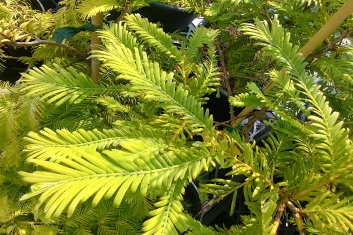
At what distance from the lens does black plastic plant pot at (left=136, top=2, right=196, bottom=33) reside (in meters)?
1.26

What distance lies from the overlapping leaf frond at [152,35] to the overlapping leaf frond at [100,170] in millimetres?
237

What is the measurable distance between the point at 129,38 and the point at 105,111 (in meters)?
0.23

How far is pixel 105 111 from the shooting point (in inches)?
28.5

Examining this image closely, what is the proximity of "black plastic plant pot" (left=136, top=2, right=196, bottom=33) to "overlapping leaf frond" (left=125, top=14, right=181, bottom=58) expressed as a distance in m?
0.70

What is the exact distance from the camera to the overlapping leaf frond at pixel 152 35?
23.0 inches

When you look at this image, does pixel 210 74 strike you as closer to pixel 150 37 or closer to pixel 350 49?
pixel 150 37

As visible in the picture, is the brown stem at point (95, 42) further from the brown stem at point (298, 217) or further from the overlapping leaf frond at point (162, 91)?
the brown stem at point (298, 217)

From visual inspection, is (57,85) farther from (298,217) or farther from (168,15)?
(168,15)

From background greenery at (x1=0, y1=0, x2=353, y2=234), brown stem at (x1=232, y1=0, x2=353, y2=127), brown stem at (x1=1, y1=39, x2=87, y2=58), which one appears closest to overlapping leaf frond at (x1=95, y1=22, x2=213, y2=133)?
background greenery at (x1=0, y1=0, x2=353, y2=234)

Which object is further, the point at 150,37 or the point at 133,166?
the point at 150,37

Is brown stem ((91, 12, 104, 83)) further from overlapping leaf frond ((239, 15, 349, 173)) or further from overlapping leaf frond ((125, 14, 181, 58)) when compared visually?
overlapping leaf frond ((239, 15, 349, 173))

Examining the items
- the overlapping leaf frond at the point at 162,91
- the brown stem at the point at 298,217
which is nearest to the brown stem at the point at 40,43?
the overlapping leaf frond at the point at 162,91

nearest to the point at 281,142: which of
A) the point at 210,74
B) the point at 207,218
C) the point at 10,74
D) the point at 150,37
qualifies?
the point at 210,74

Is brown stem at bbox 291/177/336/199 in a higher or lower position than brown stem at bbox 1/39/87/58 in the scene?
lower
